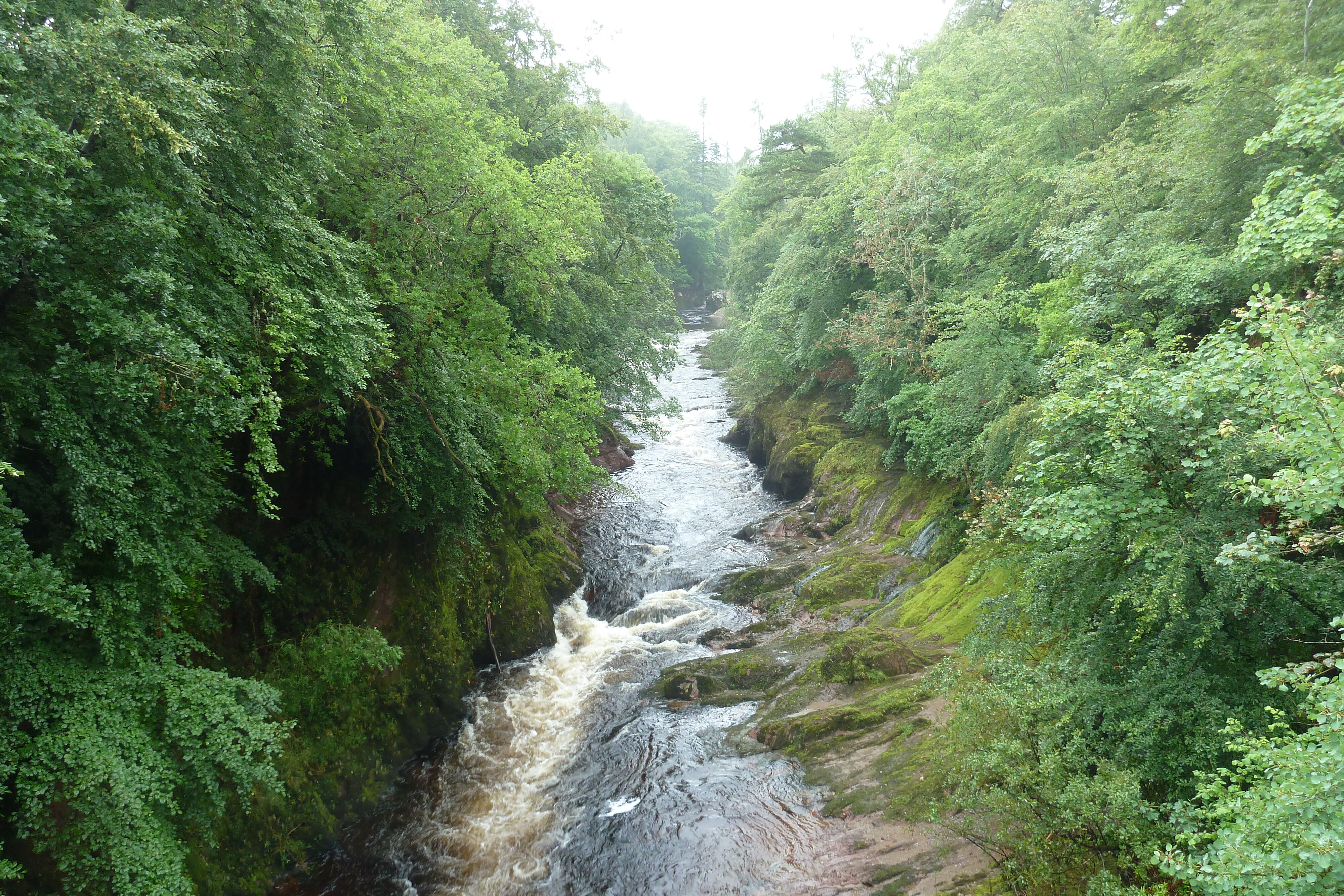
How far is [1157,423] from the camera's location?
4965 mm

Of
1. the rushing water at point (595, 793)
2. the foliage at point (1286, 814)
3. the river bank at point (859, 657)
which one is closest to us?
the foliage at point (1286, 814)

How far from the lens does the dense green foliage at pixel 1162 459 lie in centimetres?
370

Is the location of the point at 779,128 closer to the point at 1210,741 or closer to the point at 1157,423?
the point at 1157,423

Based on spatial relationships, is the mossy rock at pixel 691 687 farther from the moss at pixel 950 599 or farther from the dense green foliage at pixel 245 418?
the dense green foliage at pixel 245 418

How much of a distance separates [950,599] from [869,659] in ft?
5.96

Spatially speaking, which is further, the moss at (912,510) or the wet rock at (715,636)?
the moss at (912,510)

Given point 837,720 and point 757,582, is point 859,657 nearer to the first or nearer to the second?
point 837,720

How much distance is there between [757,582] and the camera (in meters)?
13.6

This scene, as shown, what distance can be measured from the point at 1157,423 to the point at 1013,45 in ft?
48.1

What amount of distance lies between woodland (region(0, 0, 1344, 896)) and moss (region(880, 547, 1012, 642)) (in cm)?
107

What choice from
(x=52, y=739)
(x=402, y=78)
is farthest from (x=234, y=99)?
(x=52, y=739)

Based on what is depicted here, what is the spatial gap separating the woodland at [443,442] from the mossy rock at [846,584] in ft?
6.83

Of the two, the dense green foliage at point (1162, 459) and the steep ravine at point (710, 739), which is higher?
the dense green foliage at point (1162, 459)

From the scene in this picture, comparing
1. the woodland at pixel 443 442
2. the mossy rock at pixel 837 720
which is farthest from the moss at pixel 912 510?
the mossy rock at pixel 837 720
